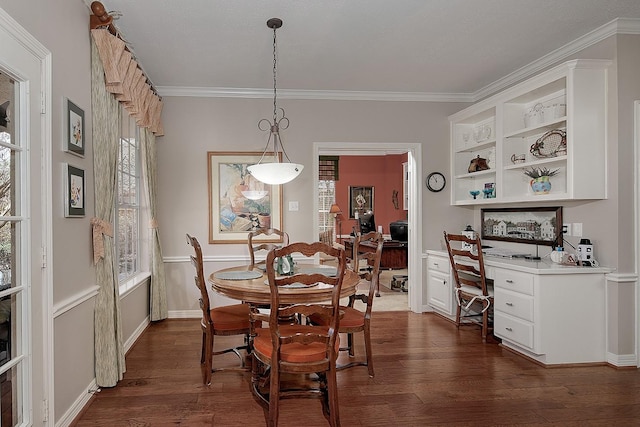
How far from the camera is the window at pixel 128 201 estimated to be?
3.68 meters

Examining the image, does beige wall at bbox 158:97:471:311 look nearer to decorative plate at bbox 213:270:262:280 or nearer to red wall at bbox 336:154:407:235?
decorative plate at bbox 213:270:262:280

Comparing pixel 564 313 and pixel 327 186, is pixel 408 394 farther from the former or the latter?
pixel 327 186

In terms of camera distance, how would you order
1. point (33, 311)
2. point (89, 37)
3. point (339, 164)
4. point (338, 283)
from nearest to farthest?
point (33, 311), point (338, 283), point (89, 37), point (339, 164)

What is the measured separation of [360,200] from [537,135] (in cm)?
641

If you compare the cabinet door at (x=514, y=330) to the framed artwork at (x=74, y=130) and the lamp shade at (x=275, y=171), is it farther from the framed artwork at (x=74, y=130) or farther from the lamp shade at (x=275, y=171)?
the framed artwork at (x=74, y=130)

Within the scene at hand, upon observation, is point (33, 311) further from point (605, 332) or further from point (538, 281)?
point (605, 332)

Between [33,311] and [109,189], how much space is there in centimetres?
113

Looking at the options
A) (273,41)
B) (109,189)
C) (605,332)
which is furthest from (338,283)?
(605,332)

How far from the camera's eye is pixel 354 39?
3387 mm

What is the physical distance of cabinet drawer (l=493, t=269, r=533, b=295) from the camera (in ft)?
10.8

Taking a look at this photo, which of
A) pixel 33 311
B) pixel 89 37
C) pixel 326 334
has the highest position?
pixel 89 37

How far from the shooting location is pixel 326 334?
2289 mm

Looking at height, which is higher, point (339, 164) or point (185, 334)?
point (339, 164)

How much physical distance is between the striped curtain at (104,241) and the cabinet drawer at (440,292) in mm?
3189
